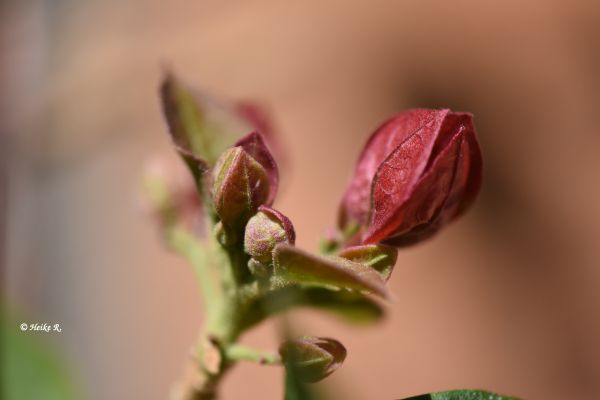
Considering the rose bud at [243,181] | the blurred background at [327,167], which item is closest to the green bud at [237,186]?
the rose bud at [243,181]

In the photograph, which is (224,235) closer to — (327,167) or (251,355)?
(251,355)

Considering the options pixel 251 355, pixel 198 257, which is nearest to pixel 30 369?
pixel 198 257

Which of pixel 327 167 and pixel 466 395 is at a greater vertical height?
pixel 327 167

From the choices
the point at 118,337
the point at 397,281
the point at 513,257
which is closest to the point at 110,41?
the point at 118,337

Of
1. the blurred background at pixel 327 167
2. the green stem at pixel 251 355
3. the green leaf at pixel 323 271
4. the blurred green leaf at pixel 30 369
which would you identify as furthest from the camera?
the blurred background at pixel 327 167

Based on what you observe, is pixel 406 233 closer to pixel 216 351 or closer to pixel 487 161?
pixel 216 351

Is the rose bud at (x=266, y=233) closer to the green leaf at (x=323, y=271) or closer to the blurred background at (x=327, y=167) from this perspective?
the green leaf at (x=323, y=271)
